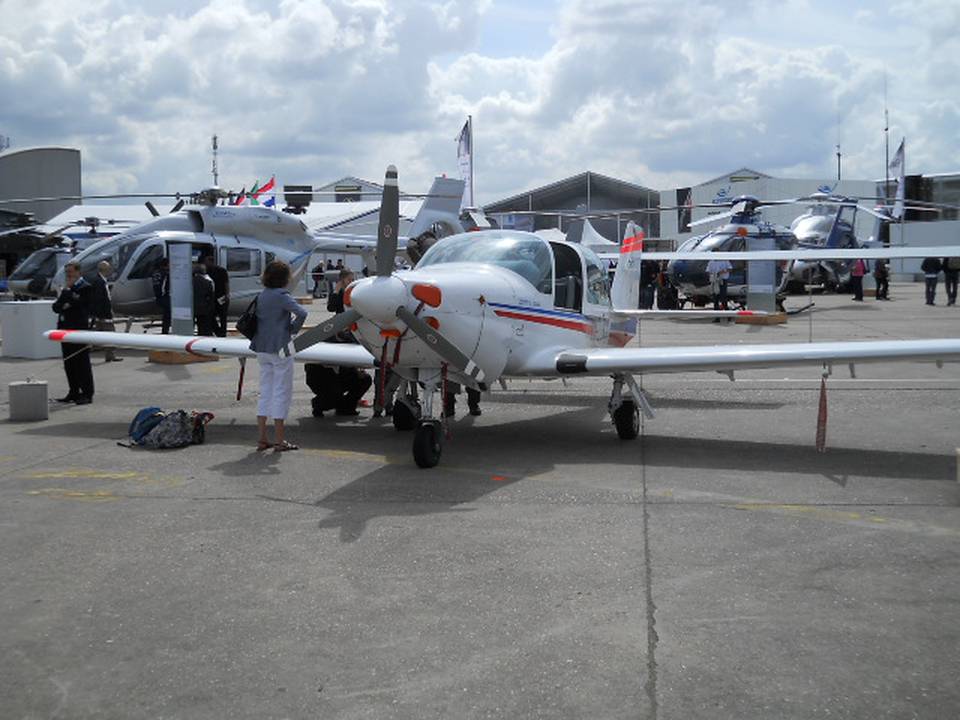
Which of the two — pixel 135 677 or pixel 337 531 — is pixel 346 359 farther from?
pixel 135 677

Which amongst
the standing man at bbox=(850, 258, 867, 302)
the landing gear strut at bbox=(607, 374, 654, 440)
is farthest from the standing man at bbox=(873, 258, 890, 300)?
the landing gear strut at bbox=(607, 374, 654, 440)

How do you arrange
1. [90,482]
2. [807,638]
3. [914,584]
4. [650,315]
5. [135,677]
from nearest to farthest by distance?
[135,677] → [807,638] → [914,584] → [90,482] → [650,315]

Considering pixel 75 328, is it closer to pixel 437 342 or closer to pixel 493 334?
pixel 493 334

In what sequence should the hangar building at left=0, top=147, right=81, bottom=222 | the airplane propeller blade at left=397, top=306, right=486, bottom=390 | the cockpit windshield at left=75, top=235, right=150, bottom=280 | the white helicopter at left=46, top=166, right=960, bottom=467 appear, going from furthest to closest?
1. the hangar building at left=0, top=147, right=81, bottom=222
2. the cockpit windshield at left=75, top=235, right=150, bottom=280
3. the white helicopter at left=46, top=166, right=960, bottom=467
4. the airplane propeller blade at left=397, top=306, right=486, bottom=390

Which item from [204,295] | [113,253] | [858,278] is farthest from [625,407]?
[858,278]

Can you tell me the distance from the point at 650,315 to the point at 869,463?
4270 millimetres

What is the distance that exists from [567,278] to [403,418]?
2.35 meters

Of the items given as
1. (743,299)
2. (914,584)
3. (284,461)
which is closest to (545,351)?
(284,461)

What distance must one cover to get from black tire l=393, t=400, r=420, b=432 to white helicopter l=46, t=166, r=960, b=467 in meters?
0.01

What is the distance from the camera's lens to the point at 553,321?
9.94 metres

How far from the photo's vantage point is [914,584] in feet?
17.1

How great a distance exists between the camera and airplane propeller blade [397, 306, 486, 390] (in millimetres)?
8016

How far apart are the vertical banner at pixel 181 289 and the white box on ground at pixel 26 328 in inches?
92.7

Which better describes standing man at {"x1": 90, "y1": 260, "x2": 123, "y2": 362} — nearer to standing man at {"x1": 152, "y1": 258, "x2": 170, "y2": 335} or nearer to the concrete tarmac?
standing man at {"x1": 152, "y1": 258, "x2": 170, "y2": 335}
